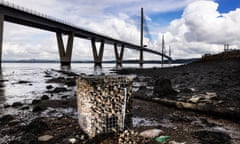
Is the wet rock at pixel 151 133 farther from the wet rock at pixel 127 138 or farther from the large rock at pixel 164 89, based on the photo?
the large rock at pixel 164 89

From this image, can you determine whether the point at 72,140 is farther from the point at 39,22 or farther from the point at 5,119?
the point at 39,22

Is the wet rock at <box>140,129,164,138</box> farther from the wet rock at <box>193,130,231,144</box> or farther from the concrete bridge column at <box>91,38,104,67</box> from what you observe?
the concrete bridge column at <box>91,38,104,67</box>

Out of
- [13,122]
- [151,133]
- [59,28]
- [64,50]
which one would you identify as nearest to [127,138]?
[151,133]

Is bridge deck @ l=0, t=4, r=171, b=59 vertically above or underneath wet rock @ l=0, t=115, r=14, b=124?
above

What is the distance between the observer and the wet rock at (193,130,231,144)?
13.4 ft

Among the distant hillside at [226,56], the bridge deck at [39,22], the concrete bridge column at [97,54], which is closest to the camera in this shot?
the distant hillside at [226,56]

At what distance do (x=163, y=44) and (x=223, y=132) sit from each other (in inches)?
2987

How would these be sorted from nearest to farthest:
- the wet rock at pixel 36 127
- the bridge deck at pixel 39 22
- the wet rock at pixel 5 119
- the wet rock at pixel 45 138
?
the wet rock at pixel 45 138 < the wet rock at pixel 36 127 < the wet rock at pixel 5 119 < the bridge deck at pixel 39 22

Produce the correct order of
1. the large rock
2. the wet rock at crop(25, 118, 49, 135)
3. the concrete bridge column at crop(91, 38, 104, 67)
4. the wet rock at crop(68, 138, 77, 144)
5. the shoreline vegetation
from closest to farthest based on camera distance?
1. the wet rock at crop(68, 138, 77, 144)
2. the shoreline vegetation
3. the wet rock at crop(25, 118, 49, 135)
4. the large rock
5. the concrete bridge column at crop(91, 38, 104, 67)

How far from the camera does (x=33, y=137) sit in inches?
174

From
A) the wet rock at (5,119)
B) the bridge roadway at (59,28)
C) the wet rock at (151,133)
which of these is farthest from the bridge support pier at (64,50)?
the wet rock at (151,133)

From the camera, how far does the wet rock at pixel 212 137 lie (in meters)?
4.10

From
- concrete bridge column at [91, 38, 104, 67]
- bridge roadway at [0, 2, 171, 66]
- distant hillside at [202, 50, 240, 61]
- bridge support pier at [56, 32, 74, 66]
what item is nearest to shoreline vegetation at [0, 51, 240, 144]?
distant hillside at [202, 50, 240, 61]

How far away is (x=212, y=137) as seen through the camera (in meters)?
4.33
